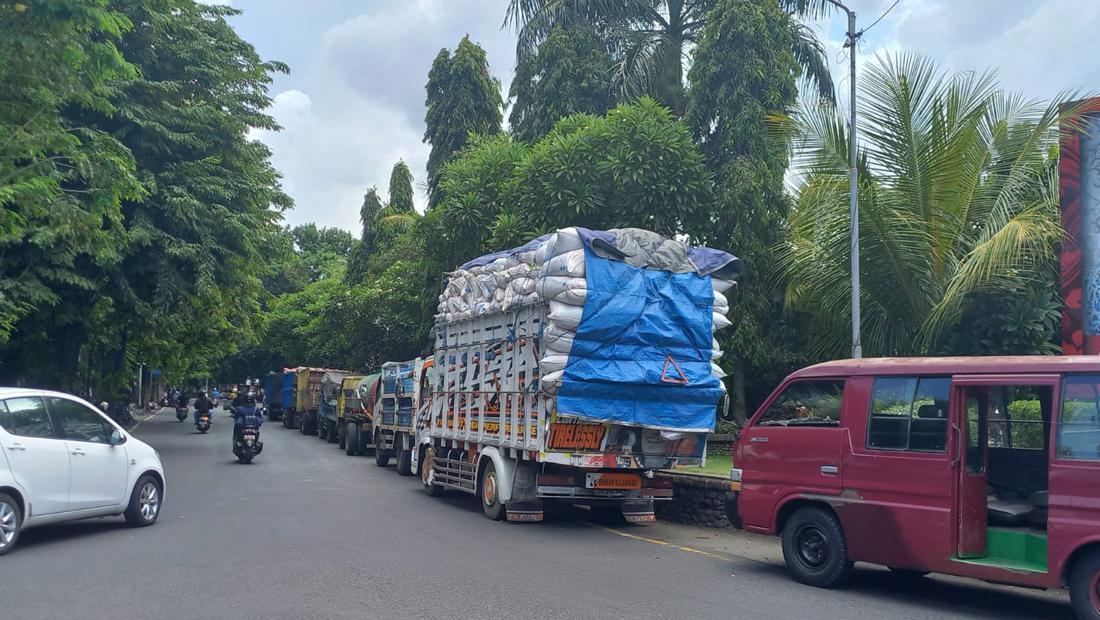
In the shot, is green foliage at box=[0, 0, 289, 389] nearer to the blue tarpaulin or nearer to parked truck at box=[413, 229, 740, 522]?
parked truck at box=[413, 229, 740, 522]

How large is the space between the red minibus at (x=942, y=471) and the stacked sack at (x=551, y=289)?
9.97 feet

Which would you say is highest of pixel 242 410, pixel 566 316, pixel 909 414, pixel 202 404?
pixel 566 316

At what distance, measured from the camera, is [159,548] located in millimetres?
10008

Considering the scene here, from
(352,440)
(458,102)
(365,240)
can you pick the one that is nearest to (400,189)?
(365,240)

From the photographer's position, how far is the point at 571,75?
80.1ft

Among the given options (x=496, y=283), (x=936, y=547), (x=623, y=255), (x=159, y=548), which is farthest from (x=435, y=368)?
(x=936, y=547)

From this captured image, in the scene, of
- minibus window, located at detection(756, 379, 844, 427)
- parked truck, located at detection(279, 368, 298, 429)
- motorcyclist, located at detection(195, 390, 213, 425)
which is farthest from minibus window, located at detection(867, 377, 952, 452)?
parked truck, located at detection(279, 368, 298, 429)

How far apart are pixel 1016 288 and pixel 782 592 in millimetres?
7681

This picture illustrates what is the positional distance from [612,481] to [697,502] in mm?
1871

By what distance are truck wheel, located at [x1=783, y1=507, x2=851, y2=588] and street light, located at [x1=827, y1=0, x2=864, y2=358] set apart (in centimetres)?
513

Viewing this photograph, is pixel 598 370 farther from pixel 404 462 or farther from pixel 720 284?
pixel 404 462

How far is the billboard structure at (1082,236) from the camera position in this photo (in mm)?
12734

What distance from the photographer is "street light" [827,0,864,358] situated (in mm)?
13578

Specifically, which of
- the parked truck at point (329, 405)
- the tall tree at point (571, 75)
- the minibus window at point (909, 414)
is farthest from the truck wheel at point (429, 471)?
the parked truck at point (329, 405)
